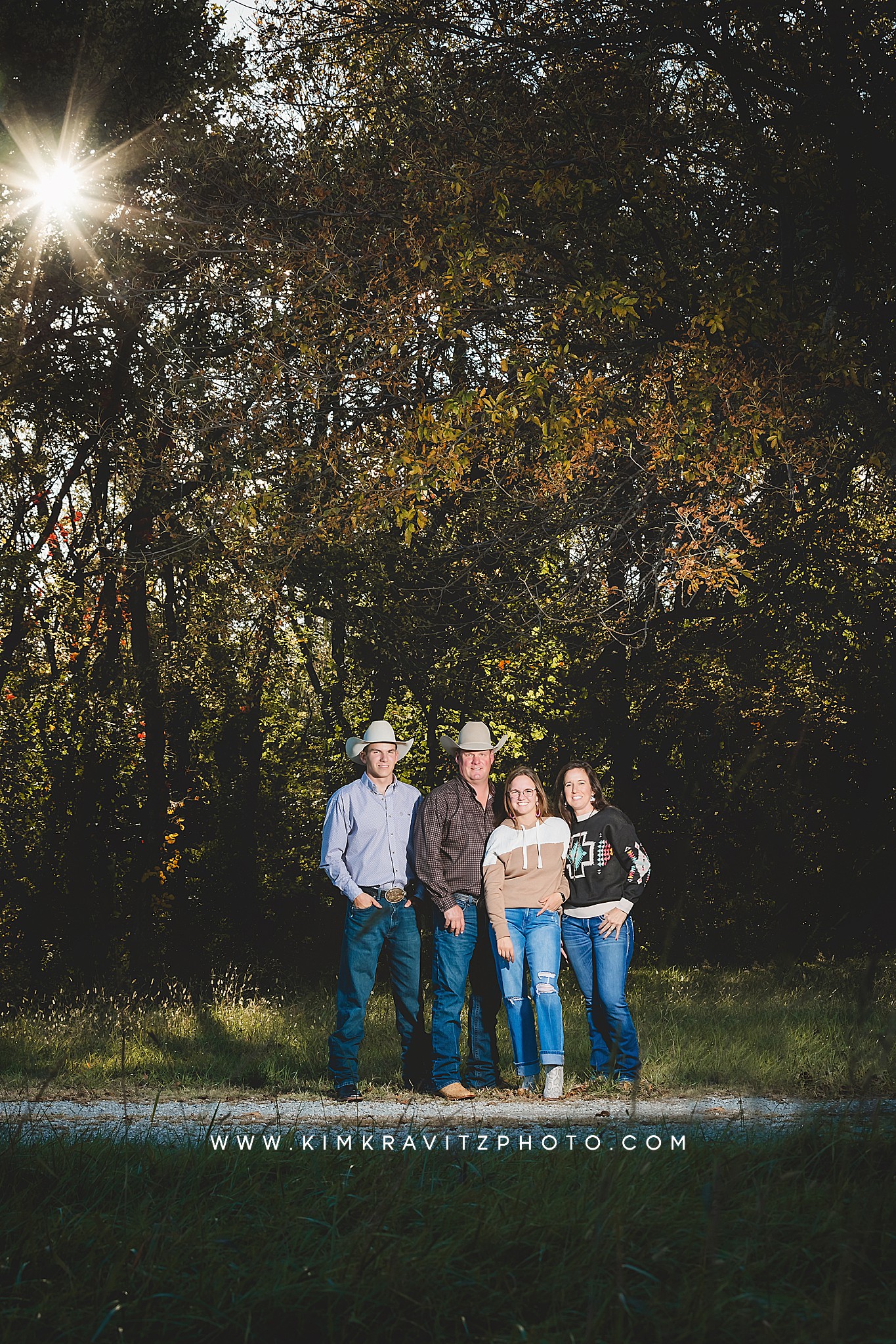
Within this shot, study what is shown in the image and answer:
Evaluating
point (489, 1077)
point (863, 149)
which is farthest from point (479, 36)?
point (489, 1077)

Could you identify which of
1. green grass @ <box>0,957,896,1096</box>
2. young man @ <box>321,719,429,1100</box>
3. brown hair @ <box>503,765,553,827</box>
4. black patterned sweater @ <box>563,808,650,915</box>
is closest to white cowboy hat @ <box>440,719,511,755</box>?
brown hair @ <box>503,765,553,827</box>

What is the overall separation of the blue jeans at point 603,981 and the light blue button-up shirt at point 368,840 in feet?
3.61

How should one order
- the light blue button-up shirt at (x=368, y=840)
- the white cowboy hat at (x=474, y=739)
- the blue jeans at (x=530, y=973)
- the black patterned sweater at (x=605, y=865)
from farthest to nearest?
the white cowboy hat at (x=474, y=739)
the black patterned sweater at (x=605, y=865)
the light blue button-up shirt at (x=368, y=840)
the blue jeans at (x=530, y=973)

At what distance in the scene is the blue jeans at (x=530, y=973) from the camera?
6668mm

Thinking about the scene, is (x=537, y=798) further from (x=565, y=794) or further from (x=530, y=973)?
(x=530, y=973)

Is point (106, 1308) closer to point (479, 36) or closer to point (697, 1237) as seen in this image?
point (697, 1237)

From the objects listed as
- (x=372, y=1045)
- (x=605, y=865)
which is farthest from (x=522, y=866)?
(x=372, y=1045)

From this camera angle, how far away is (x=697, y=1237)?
3.32m

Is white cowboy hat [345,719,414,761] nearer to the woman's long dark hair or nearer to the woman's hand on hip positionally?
the woman's long dark hair

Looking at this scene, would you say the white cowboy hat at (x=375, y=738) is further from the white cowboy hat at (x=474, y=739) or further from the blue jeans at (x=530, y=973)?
the blue jeans at (x=530, y=973)

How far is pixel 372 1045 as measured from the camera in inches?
336

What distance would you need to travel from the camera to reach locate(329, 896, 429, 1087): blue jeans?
668cm

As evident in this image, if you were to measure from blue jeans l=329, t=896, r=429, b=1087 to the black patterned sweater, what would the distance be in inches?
39.8

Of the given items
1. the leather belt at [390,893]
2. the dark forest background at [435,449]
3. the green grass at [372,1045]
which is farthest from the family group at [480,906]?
the dark forest background at [435,449]
